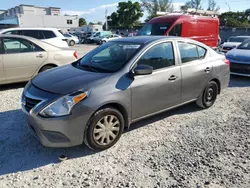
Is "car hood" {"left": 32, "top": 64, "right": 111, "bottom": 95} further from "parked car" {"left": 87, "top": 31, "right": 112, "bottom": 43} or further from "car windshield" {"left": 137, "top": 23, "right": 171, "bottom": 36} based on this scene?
"parked car" {"left": 87, "top": 31, "right": 112, "bottom": 43}

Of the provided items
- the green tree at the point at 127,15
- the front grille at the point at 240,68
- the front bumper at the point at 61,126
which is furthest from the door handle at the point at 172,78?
the green tree at the point at 127,15

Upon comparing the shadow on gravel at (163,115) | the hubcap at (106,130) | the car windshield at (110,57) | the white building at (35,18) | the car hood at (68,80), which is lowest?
the shadow on gravel at (163,115)

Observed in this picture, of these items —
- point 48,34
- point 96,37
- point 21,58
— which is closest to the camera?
point 21,58

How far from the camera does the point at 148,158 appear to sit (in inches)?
118

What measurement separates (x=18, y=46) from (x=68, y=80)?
3429 mm

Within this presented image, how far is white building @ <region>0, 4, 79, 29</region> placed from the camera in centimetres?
4959

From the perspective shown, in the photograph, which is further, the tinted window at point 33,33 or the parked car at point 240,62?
the tinted window at point 33,33

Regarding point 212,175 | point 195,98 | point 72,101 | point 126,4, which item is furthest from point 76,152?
point 126,4

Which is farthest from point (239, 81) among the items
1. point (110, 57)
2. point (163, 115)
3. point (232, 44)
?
point (232, 44)

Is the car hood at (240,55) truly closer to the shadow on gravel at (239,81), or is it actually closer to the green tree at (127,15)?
the shadow on gravel at (239,81)

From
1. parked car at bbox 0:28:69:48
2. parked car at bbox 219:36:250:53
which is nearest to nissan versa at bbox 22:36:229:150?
parked car at bbox 0:28:69:48

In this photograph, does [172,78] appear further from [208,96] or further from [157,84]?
[208,96]

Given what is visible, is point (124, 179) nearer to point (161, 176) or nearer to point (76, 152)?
point (161, 176)

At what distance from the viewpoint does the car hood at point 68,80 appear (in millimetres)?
2928
